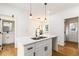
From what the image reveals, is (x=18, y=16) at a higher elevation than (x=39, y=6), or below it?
below

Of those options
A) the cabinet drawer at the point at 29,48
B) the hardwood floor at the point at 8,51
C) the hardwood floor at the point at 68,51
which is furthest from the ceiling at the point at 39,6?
the hardwood floor at the point at 68,51

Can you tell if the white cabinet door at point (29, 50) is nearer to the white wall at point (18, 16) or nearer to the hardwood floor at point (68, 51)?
the white wall at point (18, 16)

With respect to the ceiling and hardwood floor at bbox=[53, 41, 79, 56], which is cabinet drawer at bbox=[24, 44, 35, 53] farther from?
the ceiling

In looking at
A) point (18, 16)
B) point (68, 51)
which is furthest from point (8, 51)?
point (68, 51)

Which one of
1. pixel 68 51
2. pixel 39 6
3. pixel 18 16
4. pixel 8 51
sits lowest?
pixel 68 51

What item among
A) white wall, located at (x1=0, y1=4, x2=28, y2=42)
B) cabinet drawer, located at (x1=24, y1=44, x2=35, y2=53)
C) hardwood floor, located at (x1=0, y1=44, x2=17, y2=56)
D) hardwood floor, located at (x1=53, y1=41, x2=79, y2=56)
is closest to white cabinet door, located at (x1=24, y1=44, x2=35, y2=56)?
cabinet drawer, located at (x1=24, y1=44, x2=35, y2=53)

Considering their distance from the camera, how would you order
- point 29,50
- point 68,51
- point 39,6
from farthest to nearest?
point 68,51 → point 39,6 → point 29,50

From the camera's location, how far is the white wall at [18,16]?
158 cm

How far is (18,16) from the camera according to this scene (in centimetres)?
173

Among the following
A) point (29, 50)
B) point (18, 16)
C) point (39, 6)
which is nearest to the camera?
point (29, 50)

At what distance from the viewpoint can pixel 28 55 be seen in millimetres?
1548

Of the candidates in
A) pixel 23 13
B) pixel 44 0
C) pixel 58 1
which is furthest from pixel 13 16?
pixel 58 1

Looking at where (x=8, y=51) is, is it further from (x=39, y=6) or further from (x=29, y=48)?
(x=39, y=6)

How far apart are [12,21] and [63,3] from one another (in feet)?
4.06
